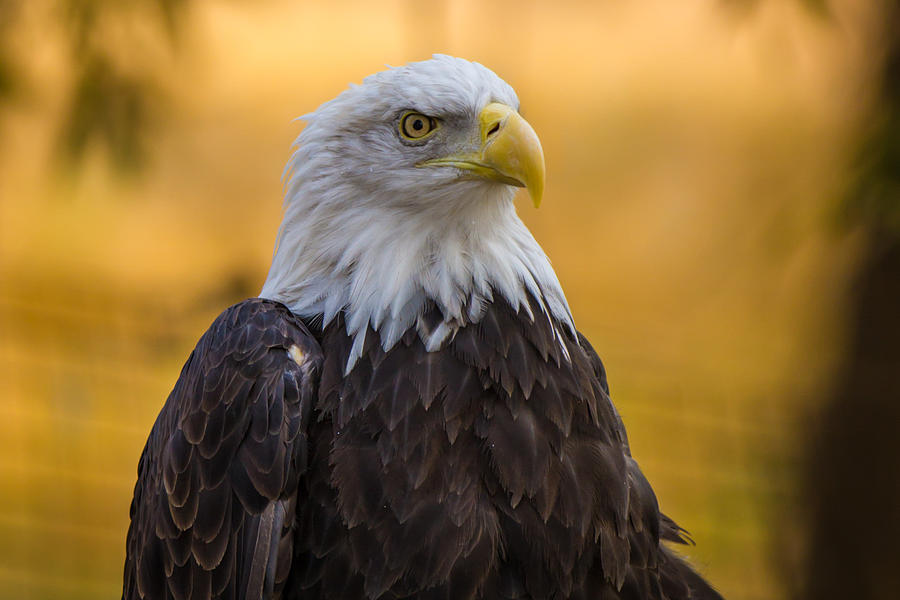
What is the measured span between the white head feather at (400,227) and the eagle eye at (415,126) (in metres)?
0.02

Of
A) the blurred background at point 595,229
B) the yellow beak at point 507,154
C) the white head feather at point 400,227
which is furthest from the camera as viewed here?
the blurred background at point 595,229

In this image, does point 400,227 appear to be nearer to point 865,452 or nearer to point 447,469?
point 447,469

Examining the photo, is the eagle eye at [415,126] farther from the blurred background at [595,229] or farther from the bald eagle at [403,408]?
the blurred background at [595,229]

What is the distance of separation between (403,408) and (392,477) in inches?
7.4

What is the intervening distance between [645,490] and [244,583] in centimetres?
117

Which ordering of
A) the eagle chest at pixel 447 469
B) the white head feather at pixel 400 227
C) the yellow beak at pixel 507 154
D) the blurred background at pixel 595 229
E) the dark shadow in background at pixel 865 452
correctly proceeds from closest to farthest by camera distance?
the eagle chest at pixel 447 469 < the yellow beak at pixel 507 154 < the white head feather at pixel 400 227 < the blurred background at pixel 595 229 < the dark shadow in background at pixel 865 452

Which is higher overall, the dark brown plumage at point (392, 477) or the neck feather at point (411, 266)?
the neck feather at point (411, 266)

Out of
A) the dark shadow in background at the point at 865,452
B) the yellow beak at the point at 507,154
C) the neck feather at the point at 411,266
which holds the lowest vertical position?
the dark shadow in background at the point at 865,452

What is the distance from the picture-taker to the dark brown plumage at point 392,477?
261 cm

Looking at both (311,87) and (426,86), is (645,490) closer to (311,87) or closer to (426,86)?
(426,86)

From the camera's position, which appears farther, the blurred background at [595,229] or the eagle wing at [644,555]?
the blurred background at [595,229]

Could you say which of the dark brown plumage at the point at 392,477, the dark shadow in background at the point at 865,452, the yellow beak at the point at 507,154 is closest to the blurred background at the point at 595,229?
the dark shadow in background at the point at 865,452

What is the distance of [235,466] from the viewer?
2707 mm

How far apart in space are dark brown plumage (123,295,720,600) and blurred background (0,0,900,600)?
110 centimetres
